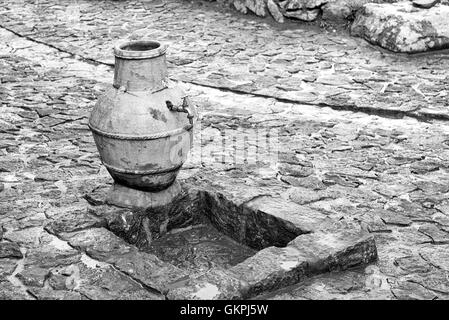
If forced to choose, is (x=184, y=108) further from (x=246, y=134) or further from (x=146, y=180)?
(x=246, y=134)

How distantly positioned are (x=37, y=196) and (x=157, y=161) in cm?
135

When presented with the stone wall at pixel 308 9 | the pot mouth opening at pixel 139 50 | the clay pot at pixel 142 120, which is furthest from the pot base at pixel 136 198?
the stone wall at pixel 308 9

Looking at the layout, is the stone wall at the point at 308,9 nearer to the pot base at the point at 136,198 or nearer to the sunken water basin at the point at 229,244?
the sunken water basin at the point at 229,244

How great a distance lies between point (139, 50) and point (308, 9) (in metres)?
6.08

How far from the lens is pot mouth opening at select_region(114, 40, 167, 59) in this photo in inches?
228

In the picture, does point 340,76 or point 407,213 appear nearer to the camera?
point 407,213

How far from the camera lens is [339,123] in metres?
8.51

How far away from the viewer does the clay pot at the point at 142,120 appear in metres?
5.78

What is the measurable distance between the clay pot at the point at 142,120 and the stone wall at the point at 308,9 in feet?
19.8

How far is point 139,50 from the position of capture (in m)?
6.12

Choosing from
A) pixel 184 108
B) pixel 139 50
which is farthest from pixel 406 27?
pixel 184 108

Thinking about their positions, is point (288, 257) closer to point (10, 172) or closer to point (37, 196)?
point (37, 196)

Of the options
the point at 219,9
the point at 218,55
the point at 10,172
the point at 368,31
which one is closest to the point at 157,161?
the point at 10,172

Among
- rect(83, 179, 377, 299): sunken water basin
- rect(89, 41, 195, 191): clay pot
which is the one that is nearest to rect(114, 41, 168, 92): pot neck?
→ rect(89, 41, 195, 191): clay pot
